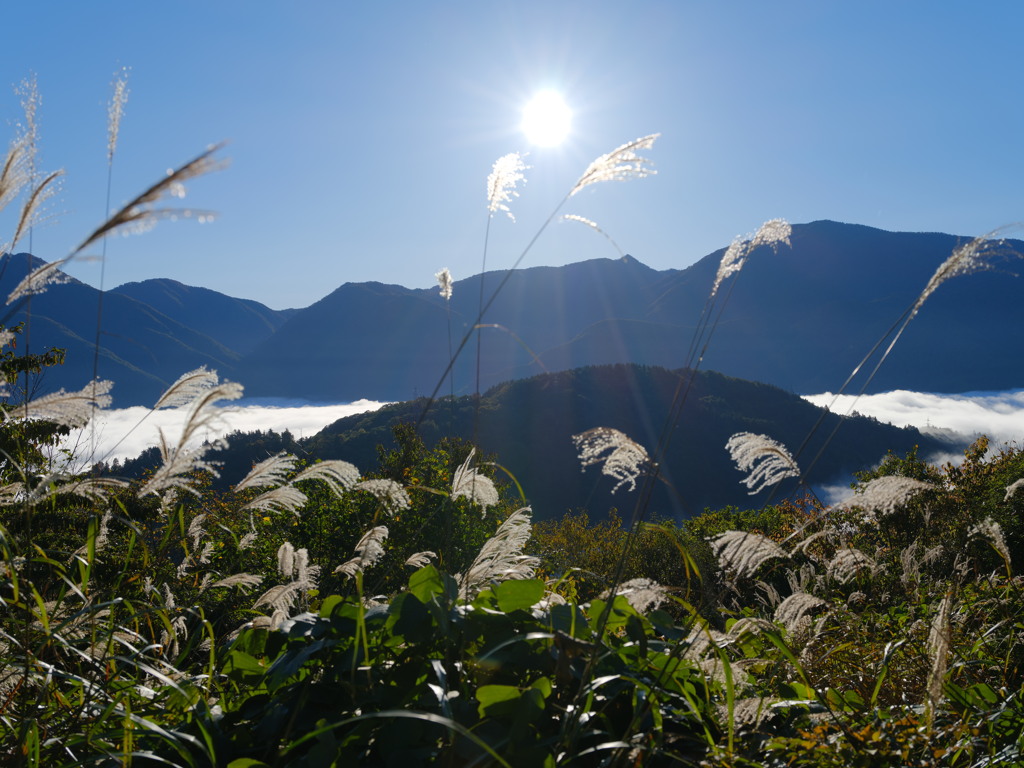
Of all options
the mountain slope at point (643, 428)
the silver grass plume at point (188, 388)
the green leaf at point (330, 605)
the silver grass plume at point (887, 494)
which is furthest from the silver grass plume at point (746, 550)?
the mountain slope at point (643, 428)

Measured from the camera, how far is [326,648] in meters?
1.59

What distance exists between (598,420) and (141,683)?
7884 cm

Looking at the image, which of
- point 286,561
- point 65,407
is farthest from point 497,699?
point 65,407

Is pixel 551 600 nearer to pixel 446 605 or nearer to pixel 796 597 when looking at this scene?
pixel 446 605

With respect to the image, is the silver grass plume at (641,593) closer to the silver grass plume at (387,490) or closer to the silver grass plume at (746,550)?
the silver grass plume at (746,550)

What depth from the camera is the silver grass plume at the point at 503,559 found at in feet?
5.92

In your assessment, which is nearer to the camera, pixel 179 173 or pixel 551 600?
pixel 179 173

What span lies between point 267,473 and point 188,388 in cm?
39

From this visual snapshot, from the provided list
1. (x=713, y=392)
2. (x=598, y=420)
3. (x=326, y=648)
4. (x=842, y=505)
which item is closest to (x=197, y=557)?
(x=326, y=648)

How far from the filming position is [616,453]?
1.68m

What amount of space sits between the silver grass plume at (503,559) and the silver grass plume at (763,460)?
26.5 inches

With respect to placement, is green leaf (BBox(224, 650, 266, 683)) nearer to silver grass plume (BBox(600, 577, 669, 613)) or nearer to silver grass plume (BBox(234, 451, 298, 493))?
silver grass plume (BBox(234, 451, 298, 493))

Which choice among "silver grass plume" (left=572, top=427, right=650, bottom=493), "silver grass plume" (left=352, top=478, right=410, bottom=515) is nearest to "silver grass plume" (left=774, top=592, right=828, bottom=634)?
"silver grass plume" (left=572, top=427, right=650, bottom=493)

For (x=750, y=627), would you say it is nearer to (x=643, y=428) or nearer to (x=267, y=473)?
A: (x=267, y=473)
